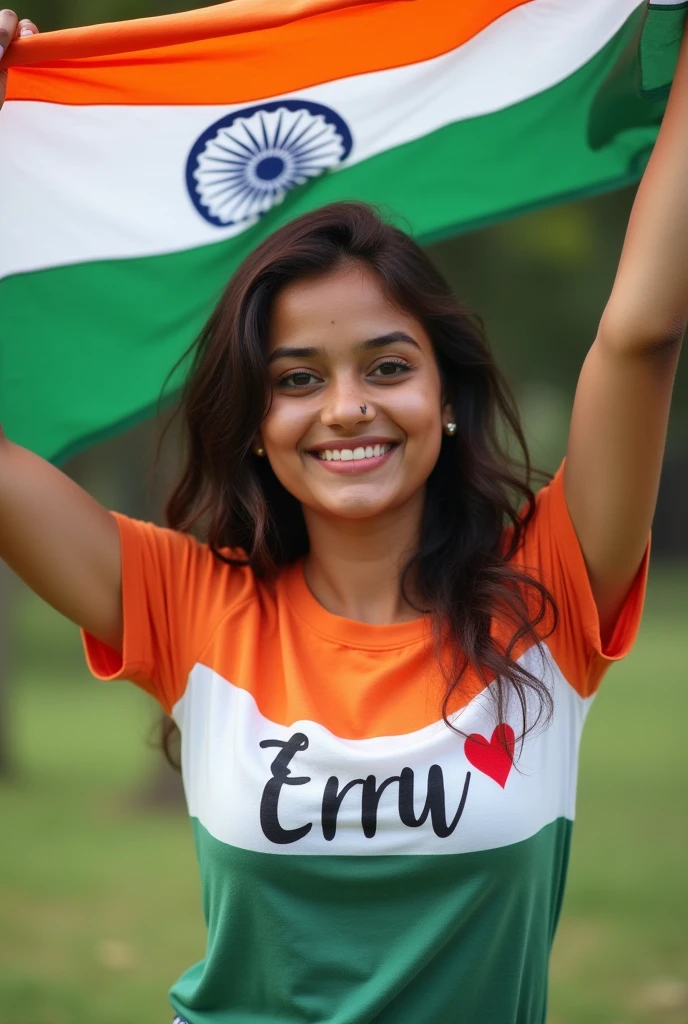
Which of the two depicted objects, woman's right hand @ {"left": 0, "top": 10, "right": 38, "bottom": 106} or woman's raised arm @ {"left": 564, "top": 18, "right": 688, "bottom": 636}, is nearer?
woman's raised arm @ {"left": 564, "top": 18, "right": 688, "bottom": 636}

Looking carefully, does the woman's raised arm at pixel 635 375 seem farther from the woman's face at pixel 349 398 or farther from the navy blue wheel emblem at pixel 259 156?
the navy blue wheel emblem at pixel 259 156

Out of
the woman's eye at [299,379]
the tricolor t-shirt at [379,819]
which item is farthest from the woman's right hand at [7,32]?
the tricolor t-shirt at [379,819]

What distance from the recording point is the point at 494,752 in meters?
2.61

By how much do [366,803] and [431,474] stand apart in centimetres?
90

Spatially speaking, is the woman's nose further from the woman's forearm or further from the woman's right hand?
the woman's right hand

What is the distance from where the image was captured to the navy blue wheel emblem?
3.35 metres

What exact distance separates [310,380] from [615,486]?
696 mm

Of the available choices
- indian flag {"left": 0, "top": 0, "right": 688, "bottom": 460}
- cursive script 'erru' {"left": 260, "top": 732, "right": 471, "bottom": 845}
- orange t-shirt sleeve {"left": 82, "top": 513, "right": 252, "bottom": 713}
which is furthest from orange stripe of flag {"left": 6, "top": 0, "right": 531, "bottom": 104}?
cursive script 'erru' {"left": 260, "top": 732, "right": 471, "bottom": 845}

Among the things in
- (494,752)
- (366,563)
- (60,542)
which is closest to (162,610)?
(60,542)

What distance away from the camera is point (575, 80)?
129 inches

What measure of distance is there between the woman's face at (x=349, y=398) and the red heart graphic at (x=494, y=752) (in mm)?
535

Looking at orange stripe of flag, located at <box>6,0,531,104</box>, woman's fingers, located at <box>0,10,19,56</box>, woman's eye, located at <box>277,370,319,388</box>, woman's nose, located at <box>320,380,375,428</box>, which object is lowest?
woman's nose, located at <box>320,380,375,428</box>

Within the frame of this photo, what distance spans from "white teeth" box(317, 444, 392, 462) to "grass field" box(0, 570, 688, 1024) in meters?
1.83

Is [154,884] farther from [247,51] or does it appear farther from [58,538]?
[247,51]
